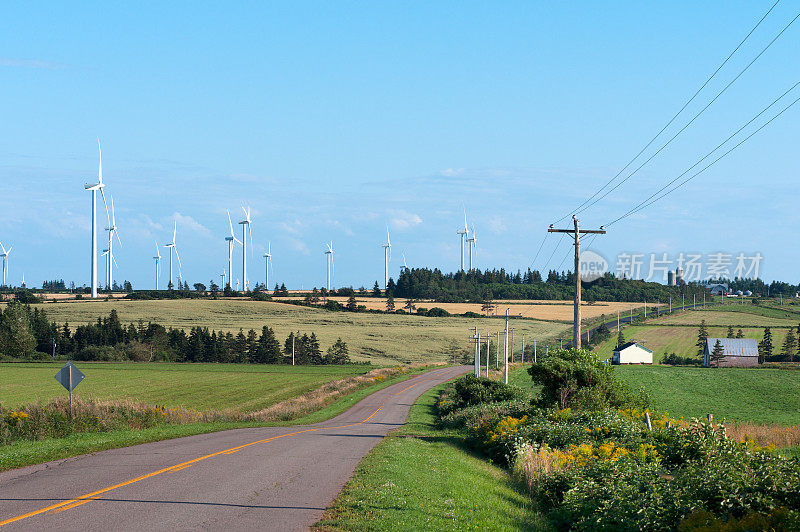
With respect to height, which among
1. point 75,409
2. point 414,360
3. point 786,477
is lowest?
point 414,360

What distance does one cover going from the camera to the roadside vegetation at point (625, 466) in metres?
11.7

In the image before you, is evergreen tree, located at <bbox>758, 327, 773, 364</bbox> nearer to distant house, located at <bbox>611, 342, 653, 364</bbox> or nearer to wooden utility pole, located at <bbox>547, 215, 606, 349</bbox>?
distant house, located at <bbox>611, 342, 653, 364</bbox>

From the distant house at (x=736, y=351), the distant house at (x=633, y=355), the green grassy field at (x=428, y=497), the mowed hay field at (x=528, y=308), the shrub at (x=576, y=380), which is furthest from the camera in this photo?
the mowed hay field at (x=528, y=308)

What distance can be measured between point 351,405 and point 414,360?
56539 mm

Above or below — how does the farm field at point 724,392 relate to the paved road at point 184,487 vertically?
below

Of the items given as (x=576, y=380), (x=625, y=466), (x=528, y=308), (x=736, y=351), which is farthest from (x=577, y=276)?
(x=528, y=308)

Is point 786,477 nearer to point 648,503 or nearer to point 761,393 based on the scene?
point 648,503

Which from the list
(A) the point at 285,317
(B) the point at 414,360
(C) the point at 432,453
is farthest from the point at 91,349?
(C) the point at 432,453

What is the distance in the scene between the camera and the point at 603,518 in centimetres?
1305

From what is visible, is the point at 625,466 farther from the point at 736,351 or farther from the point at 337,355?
the point at 736,351

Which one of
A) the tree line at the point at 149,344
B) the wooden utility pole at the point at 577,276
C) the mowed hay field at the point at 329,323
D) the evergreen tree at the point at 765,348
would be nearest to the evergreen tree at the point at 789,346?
the evergreen tree at the point at 765,348

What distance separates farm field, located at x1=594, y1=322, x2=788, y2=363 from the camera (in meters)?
123

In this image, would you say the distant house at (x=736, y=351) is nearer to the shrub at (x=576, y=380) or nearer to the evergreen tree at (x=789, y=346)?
the evergreen tree at (x=789, y=346)

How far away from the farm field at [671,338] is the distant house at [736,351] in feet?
15.1
